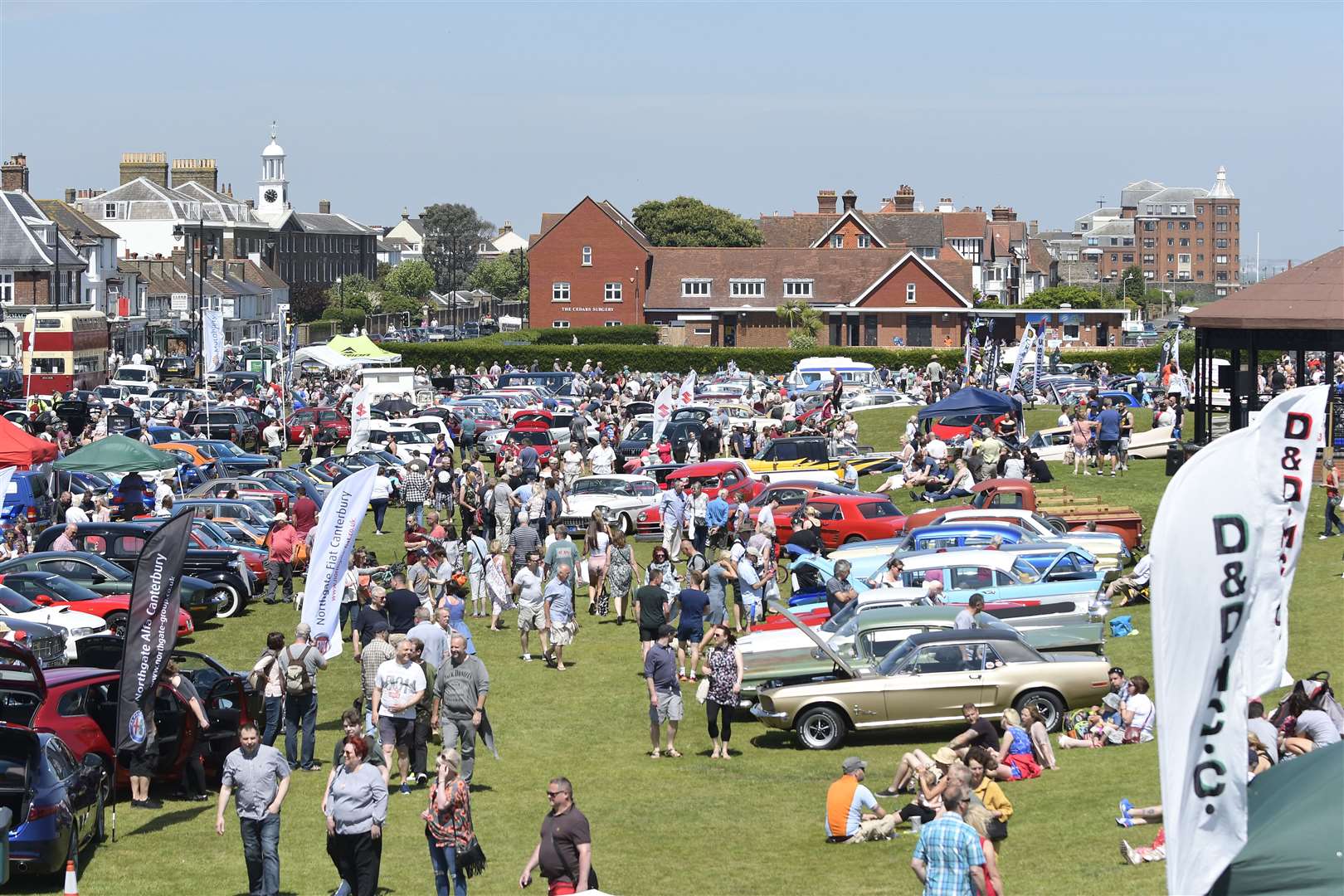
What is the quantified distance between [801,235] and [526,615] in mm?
98468

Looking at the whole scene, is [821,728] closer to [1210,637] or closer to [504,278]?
[1210,637]

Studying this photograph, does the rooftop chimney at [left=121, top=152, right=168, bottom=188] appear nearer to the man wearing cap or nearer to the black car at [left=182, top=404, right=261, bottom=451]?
the black car at [left=182, top=404, right=261, bottom=451]

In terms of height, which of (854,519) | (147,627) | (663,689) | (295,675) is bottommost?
(663,689)

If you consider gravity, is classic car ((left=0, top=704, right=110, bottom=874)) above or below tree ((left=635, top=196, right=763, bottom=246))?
below

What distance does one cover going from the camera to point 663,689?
17.6 meters

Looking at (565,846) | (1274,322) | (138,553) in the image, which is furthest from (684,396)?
(565,846)

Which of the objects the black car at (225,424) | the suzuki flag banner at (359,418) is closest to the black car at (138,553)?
the suzuki flag banner at (359,418)

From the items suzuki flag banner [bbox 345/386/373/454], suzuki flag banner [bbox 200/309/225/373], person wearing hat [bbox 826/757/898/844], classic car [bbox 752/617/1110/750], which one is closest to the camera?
person wearing hat [bbox 826/757/898/844]

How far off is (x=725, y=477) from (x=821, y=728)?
53.6ft

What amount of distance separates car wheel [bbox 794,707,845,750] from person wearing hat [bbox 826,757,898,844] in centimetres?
323

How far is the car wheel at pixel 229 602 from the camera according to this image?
1030 inches

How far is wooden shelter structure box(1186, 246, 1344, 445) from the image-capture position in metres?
31.4

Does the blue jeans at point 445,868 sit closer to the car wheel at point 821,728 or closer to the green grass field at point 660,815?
the green grass field at point 660,815

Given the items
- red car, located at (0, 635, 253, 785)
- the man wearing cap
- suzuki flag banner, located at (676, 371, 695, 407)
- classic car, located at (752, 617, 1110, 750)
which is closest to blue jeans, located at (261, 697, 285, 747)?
red car, located at (0, 635, 253, 785)
